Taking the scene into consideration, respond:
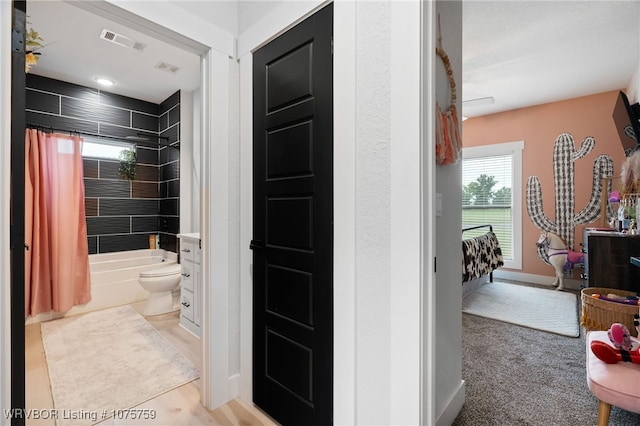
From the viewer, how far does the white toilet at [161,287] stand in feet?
10.1

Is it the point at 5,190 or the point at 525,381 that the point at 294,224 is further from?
the point at 525,381

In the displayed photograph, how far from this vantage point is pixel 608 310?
2.08m

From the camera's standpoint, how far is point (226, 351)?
1.77 meters

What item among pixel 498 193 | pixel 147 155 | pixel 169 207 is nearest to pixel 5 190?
pixel 169 207

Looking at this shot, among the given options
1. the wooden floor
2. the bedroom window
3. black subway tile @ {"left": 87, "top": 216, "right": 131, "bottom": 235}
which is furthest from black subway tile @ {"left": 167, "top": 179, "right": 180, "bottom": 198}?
the bedroom window

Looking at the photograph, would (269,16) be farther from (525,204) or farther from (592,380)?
(525,204)

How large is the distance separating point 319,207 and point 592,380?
150 cm

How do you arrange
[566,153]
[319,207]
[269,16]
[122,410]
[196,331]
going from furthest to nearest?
[566,153], [196,331], [122,410], [269,16], [319,207]

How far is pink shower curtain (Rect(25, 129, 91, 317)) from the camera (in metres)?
2.86

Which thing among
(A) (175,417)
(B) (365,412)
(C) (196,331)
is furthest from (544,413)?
(C) (196,331)

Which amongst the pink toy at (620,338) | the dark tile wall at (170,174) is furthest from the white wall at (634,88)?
the dark tile wall at (170,174)

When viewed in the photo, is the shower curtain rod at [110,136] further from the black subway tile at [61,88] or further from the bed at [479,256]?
the bed at [479,256]

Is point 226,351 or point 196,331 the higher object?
point 226,351

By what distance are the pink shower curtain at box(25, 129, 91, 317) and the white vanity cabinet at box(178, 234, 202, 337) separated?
130cm
